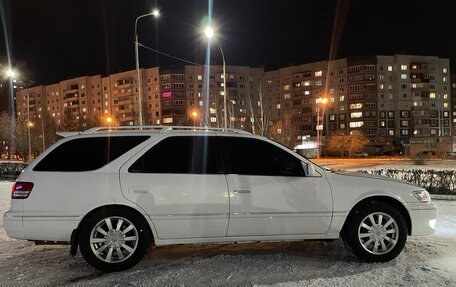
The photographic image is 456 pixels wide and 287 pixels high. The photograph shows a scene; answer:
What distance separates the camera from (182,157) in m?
5.63

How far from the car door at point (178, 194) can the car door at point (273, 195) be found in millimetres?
164

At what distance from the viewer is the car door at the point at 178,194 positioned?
532 cm

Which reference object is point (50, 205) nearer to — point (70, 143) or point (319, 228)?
point (70, 143)

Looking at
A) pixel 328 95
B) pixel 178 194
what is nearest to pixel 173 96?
pixel 328 95

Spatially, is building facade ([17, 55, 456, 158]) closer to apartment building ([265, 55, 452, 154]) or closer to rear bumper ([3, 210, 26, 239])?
apartment building ([265, 55, 452, 154])

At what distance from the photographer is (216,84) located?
107 meters

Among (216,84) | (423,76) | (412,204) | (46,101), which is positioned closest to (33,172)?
(412,204)

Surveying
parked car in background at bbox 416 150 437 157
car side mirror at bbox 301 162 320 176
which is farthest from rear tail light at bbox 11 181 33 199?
parked car in background at bbox 416 150 437 157

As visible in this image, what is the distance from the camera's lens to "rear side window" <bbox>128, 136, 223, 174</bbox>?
216 inches

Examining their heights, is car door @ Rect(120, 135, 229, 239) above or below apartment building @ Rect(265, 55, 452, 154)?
below

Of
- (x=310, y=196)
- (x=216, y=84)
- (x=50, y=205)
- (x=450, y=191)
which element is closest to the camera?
(x=50, y=205)

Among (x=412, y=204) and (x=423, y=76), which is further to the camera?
(x=423, y=76)

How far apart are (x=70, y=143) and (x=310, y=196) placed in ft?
10.2

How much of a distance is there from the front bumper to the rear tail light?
4.77 meters
